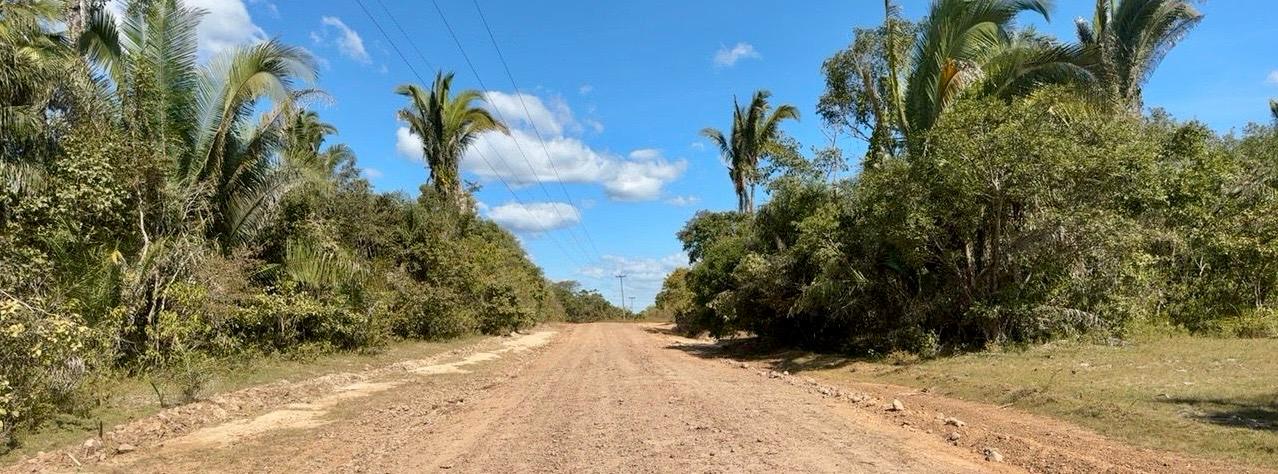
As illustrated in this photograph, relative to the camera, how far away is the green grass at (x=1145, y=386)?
712cm

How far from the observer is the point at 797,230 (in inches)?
825

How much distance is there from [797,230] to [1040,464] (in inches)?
577

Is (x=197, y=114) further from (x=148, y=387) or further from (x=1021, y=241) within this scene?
(x=1021, y=241)

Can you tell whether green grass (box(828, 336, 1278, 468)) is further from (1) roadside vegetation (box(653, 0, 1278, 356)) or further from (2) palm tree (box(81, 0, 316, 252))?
(2) palm tree (box(81, 0, 316, 252))

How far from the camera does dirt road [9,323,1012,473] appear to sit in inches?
257

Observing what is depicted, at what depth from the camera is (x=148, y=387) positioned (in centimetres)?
1121

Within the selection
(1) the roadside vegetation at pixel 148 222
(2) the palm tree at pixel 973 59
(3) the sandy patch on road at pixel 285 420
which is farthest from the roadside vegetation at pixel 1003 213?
(1) the roadside vegetation at pixel 148 222

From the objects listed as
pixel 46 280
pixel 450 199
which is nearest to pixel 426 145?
pixel 450 199

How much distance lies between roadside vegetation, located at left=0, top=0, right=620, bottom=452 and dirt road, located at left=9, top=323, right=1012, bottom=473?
1965mm

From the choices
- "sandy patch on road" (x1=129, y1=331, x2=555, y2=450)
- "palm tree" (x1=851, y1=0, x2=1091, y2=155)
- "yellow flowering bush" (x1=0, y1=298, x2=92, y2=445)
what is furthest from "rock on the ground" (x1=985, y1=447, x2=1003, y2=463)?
"palm tree" (x1=851, y1=0, x2=1091, y2=155)

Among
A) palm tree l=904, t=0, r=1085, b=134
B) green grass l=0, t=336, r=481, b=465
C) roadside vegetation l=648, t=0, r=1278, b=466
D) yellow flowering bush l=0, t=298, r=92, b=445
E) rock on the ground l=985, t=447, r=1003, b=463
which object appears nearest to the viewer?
rock on the ground l=985, t=447, r=1003, b=463

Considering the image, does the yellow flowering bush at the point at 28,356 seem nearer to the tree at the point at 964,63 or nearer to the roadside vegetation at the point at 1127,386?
the roadside vegetation at the point at 1127,386

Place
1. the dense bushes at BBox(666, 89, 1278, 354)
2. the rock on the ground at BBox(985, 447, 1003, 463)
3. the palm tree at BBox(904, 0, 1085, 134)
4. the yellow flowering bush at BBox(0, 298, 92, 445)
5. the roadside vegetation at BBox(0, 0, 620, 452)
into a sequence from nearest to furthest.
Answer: the rock on the ground at BBox(985, 447, 1003, 463) < the yellow flowering bush at BBox(0, 298, 92, 445) < the roadside vegetation at BBox(0, 0, 620, 452) < the dense bushes at BBox(666, 89, 1278, 354) < the palm tree at BBox(904, 0, 1085, 134)

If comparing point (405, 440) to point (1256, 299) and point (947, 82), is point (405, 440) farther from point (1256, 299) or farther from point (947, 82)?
point (1256, 299)
